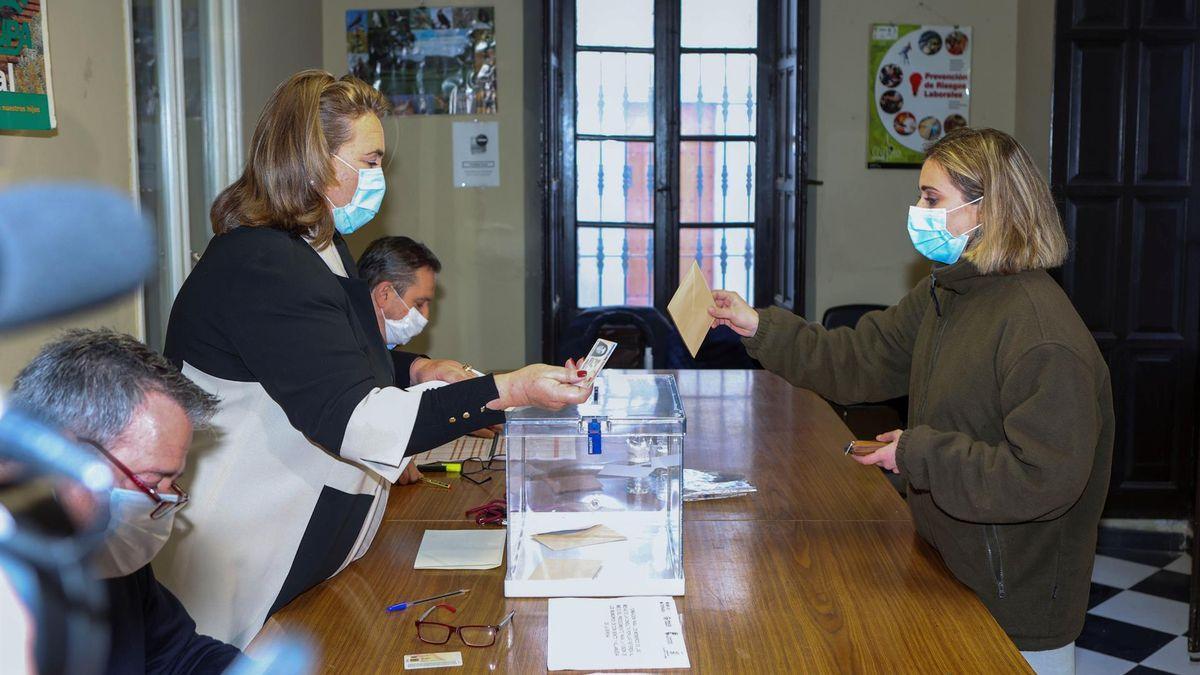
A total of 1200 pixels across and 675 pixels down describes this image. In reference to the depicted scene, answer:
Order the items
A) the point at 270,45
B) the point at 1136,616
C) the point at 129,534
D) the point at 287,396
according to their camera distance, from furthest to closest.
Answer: the point at 270,45, the point at 1136,616, the point at 287,396, the point at 129,534

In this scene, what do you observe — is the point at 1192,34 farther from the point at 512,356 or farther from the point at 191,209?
the point at 191,209

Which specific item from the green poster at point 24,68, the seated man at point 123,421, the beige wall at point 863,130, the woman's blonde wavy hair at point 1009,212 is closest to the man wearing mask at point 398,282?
the green poster at point 24,68

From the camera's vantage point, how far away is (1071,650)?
2.25 meters

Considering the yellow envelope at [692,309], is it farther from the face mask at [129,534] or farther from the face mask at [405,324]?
the face mask at [129,534]

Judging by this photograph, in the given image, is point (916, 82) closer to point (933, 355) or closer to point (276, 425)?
point (933, 355)

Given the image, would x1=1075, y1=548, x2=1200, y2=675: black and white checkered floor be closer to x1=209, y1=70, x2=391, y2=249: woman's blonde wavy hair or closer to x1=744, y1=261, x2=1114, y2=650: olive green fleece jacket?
x1=744, y1=261, x2=1114, y2=650: olive green fleece jacket

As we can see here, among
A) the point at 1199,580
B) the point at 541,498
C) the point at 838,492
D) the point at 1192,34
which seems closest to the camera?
the point at 541,498

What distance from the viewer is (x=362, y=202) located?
91.4 inches

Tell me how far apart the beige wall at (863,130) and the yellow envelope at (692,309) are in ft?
11.3

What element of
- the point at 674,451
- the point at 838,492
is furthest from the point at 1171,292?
the point at 674,451

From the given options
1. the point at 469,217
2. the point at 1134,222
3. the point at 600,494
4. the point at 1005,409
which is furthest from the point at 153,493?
the point at 469,217

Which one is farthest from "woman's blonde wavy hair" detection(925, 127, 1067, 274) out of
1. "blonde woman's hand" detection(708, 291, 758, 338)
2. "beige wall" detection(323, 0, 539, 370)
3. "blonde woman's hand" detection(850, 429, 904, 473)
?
"beige wall" detection(323, 0, 539, 370)

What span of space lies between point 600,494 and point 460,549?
296mm

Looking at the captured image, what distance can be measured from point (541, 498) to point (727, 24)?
→ 4.34m
